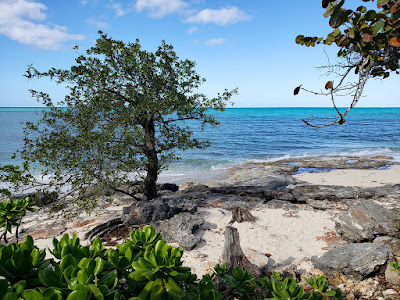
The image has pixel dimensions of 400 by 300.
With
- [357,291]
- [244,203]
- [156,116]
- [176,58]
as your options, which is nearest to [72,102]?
[156,116]

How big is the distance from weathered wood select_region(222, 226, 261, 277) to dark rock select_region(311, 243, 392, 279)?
150cm

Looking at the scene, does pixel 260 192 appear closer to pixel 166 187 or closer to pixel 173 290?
pixel 166 187

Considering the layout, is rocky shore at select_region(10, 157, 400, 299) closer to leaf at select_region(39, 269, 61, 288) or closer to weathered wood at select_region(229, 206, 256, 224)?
weathered wood at select_region(229, 206, 256, 224)

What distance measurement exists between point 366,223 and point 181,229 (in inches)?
196

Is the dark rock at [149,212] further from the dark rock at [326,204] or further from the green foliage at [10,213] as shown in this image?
the green foliage at [10,213]

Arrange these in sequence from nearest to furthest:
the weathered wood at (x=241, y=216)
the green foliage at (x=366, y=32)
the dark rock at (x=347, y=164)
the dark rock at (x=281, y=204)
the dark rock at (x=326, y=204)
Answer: the green foliage at (x=366, y=32)
the weathered wood at (x=241, y=216)
the dark rock at (x=326, y=204)
the dark rock at (x=281, y=204)
the dark rock at (x=347, y=164)

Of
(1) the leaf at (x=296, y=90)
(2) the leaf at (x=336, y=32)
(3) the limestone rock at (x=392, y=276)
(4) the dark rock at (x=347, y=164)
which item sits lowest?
(4) the dark rock at (x=347, y=164)

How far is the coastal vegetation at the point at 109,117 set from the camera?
7.24m

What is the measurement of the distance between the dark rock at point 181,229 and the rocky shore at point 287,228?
3cm

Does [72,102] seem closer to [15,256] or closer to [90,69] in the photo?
[90,69]

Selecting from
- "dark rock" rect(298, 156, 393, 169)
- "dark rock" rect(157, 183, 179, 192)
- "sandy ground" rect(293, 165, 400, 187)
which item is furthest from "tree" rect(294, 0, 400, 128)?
"dark rock" rect(298, 156, 393, 169)

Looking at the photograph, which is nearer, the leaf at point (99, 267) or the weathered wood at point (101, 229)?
the leaf at point (99, 267)

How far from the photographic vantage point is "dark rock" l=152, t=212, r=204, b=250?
677cm

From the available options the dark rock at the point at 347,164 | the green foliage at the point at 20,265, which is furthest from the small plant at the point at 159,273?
the dark rock at the point at 347,164
